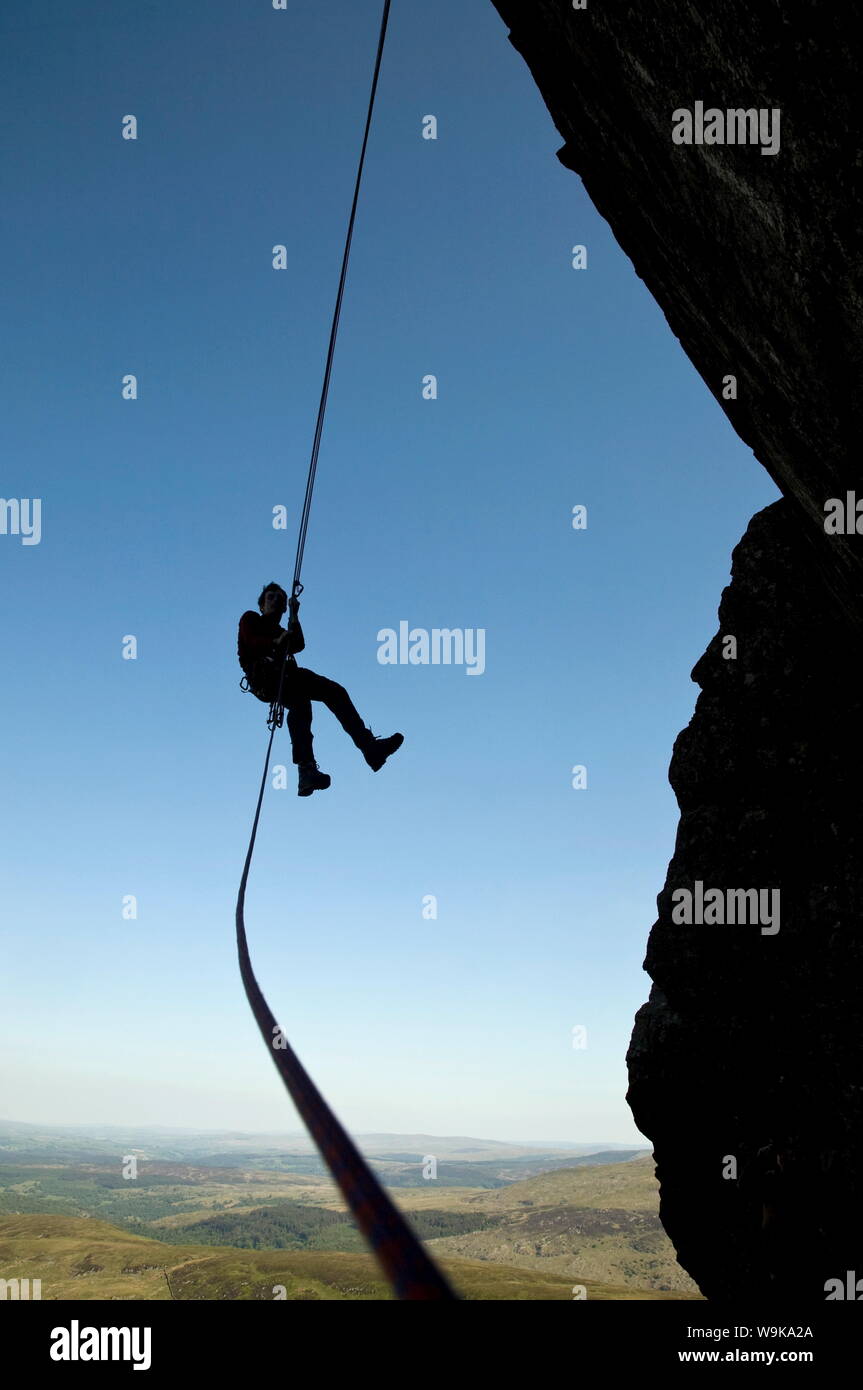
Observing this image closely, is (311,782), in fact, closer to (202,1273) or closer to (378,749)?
(378,749)

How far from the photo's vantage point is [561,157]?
8867 mm

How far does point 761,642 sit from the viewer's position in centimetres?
1027

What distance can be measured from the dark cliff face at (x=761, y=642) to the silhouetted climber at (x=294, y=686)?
420 cm

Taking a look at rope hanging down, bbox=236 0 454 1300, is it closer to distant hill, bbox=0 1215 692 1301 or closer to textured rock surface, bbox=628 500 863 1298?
textured rock surface, bbox=628 500 863 1298

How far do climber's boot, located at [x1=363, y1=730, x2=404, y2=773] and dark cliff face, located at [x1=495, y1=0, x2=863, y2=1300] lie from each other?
3764mm

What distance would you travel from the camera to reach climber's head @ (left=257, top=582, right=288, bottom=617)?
9805 mm

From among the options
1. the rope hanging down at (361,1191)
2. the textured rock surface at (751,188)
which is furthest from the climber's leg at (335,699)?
the rope hanging down at (361,1191)

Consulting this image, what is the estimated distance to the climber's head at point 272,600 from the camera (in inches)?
386

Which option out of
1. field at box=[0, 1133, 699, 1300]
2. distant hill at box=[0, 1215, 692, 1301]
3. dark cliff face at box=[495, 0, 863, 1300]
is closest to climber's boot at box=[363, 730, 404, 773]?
dark cliff face at box=[495, 0, 863, 1300]

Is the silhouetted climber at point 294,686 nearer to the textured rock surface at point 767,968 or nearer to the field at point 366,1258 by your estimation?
the textured rock surface at point 767,968

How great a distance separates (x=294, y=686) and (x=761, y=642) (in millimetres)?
5866
